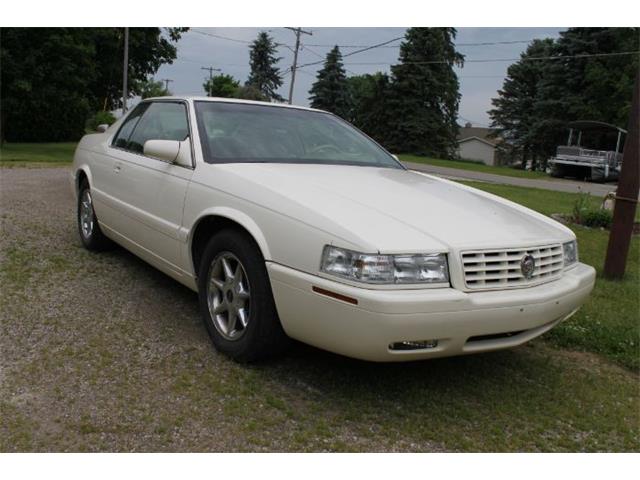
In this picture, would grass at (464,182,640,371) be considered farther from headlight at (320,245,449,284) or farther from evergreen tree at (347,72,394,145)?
evergreen tree at (347,72,394,145)

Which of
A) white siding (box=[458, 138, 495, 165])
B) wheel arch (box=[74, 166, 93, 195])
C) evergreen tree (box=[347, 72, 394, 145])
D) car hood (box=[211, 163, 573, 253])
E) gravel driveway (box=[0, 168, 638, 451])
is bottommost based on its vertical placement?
gravel driveway (box=[0, 168, 638, 451])

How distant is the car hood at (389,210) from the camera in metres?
2.72

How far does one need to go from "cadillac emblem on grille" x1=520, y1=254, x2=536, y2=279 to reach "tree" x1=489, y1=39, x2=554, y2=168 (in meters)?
48.6

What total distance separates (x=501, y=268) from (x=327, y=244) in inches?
33.1

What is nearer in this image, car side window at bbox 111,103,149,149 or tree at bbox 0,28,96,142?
car side window at bbox 111,103,149,149

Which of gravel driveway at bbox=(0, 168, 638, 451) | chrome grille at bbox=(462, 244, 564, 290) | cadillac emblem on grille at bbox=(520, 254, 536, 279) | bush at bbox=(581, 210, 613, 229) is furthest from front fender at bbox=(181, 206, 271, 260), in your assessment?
bush at bbox=(581, 210, 613, 229)

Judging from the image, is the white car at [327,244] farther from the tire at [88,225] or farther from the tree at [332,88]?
the tree at [332,88]

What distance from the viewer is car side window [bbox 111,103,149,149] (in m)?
4.93

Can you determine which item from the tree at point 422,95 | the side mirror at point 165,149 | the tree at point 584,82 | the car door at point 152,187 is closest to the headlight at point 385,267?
the car door at point 152,187

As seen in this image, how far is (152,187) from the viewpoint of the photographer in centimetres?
404

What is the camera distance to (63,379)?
3029 mm

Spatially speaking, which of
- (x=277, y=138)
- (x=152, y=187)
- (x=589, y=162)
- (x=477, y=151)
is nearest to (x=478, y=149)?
(x=477, y=151)

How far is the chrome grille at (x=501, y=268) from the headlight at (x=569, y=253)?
33 cm

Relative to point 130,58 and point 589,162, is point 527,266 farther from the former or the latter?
point 130,58
